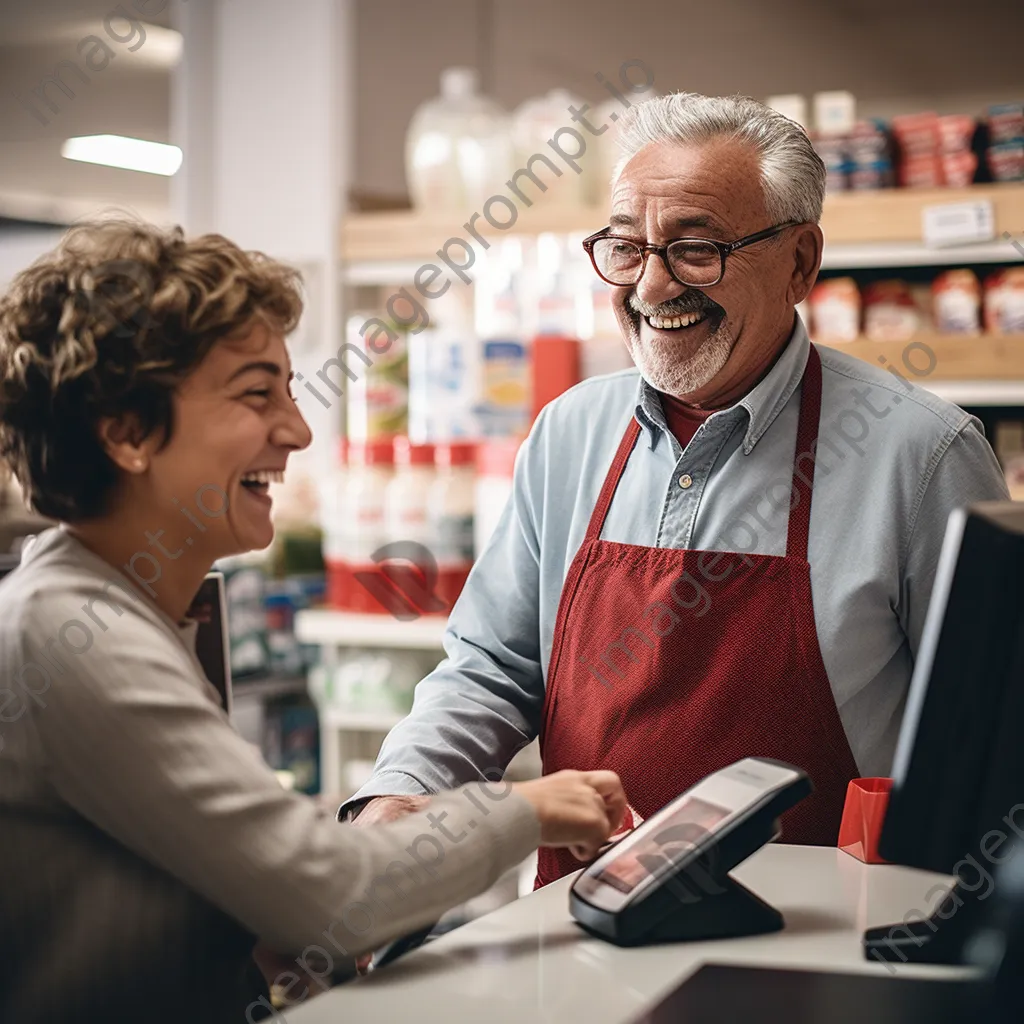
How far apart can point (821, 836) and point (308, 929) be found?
0.85m

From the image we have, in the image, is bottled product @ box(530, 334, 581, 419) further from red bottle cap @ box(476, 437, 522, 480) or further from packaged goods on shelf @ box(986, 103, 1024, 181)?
packaged goods on shelf @ box(986, 103, 1024, 181)

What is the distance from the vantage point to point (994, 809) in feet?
3.69

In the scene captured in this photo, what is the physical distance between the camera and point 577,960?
125 cm

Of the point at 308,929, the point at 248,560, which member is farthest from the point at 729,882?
the point at 248,560

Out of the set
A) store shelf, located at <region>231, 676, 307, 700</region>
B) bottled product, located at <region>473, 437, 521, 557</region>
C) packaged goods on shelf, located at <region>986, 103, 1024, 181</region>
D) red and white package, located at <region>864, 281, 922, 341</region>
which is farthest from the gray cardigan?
packaged goods on shelf, located at <region>986, 103, 1024, 181</region>

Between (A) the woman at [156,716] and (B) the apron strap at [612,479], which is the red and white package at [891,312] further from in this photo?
(A) the woman at [156,716]

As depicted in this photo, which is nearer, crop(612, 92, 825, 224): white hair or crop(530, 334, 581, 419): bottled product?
crop(612, 92, 825, 224): white hair

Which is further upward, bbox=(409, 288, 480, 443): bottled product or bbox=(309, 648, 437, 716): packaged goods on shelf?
bbox=(409, 288, 480, 443): bottled product

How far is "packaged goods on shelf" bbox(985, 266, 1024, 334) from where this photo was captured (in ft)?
11.3

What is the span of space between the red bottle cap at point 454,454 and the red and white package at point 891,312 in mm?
1174

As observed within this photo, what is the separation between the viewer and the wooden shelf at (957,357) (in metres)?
3.42

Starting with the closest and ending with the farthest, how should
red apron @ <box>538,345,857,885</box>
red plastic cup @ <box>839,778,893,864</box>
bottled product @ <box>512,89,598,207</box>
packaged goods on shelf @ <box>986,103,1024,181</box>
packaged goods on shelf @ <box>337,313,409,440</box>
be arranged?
red plastic cup @ <box>839,778,893,864</box>
red apron @ <box>538,345,857,885</box>
packaged goods on shelf @ <box>986,103,1024,181</box>
packaged goods on shelf @ <box>337,313,409,440</box>
bottled product @ <box>512,89,598,207</box>

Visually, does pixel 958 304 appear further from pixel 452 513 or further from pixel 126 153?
pixel 126 153

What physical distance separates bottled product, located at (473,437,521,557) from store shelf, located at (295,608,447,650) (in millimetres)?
275
